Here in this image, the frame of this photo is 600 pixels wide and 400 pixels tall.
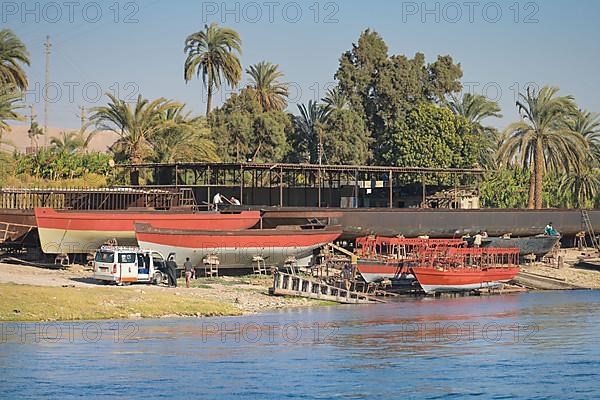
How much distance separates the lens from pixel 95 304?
129 ft

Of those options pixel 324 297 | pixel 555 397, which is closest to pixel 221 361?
pixel 555 397

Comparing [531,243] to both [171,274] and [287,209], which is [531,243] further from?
[171,274]

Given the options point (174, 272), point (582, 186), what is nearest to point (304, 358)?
point (174, 272)

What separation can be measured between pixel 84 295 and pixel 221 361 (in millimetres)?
10923

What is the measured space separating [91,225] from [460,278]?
18854mm

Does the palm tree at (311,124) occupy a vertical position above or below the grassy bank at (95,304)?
above

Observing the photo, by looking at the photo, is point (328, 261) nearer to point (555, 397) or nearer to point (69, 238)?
point (69, 238)

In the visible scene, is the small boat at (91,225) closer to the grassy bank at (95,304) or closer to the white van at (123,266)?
the white van at (123,266)

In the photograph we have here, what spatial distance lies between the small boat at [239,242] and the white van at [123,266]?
272 inches

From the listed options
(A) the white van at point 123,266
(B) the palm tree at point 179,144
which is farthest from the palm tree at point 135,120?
(A) the white van at point 123,266

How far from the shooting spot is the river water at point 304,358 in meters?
27.8

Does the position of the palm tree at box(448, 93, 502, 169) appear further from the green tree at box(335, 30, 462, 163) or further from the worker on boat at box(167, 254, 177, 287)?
the worker on boat at box(167, 254, 177, 287)

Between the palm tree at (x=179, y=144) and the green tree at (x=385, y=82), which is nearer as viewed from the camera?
the palm tree at (x=179, y=144)

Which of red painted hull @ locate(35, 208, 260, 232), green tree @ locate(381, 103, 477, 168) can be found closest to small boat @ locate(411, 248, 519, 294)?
red painted hull @ locate(35, 208, 260, 232)
